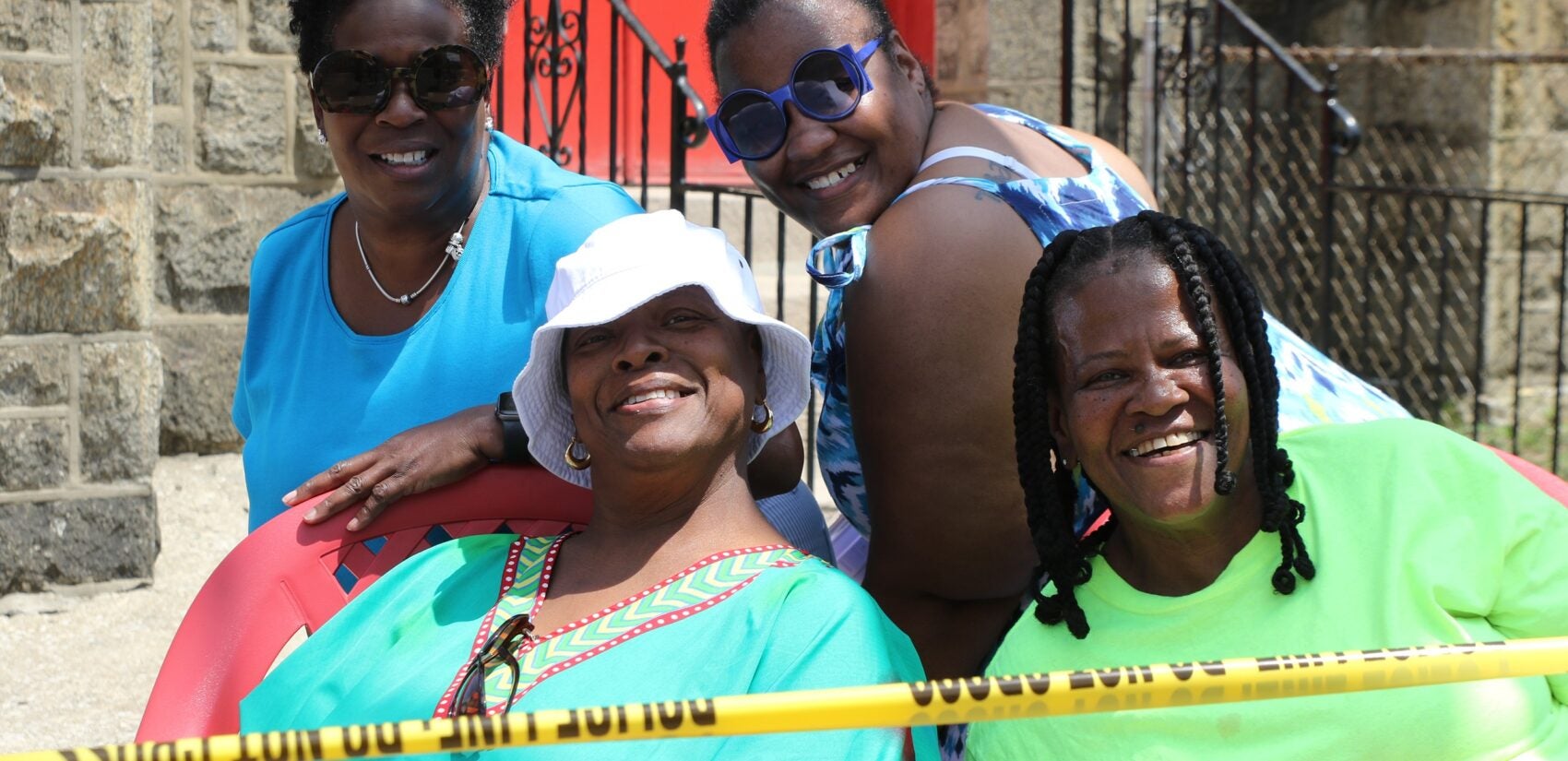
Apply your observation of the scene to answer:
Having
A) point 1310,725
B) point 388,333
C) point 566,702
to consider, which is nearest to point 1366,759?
point 1310,725

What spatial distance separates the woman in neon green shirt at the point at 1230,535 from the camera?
6.74 ft

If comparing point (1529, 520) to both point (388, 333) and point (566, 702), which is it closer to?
point (566, 702)

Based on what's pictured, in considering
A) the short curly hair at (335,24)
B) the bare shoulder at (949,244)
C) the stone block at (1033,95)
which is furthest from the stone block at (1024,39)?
the bare shoulder at (949,244)

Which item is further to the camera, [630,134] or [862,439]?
[630,134]

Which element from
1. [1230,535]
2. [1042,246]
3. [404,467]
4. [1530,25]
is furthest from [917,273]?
[1530,25]

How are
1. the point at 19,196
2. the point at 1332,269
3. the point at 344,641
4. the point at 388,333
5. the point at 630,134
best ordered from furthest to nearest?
the point at 1332,269
the point at 630,134
the point at 19,196
the point at 388,333
the point at 344,641

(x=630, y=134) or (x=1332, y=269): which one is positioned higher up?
(x=630, y=134)

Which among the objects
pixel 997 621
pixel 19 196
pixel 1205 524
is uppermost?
pixel 19 196

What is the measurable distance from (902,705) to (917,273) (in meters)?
0.93

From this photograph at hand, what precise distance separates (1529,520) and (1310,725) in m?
0.40

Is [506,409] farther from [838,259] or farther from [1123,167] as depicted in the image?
[1123,167]

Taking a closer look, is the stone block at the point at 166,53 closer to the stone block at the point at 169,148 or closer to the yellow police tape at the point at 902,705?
the stone block at the point at 169,148

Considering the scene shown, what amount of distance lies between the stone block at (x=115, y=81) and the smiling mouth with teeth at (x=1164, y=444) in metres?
3.51

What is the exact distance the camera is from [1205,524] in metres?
2.21
